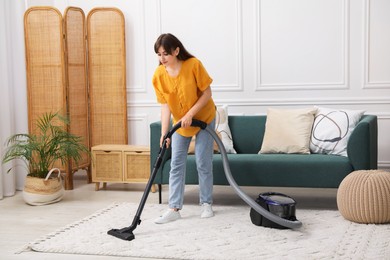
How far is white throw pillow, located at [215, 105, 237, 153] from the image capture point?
4.66 metres

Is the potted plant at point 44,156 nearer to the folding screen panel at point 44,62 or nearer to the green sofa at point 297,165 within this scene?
the folding screen panel at point 44,62

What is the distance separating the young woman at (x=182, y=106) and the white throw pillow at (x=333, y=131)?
988mm

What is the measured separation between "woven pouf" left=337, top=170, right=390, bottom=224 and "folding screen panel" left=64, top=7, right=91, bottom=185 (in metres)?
2.62

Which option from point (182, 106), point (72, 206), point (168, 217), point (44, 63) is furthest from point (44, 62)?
point (168, 217)

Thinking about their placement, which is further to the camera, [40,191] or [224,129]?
[224,129]

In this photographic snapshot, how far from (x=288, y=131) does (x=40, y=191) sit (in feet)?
6.62

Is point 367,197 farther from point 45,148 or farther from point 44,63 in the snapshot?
point 44,63

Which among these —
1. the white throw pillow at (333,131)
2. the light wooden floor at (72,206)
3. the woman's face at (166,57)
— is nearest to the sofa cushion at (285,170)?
the white throw pillow at (333,131)

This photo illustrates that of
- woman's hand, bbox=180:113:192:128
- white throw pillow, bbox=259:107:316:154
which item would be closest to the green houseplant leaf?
woman's hand, bbox=180:113:192:128

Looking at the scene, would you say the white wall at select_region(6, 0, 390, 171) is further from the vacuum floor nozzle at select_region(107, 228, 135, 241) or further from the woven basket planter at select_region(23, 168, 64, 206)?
the vacuum floor nozzle at select_region(107, 228, 135, 241)

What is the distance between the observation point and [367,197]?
11.7ft

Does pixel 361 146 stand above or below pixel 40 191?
above

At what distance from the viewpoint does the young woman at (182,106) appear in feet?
11.9

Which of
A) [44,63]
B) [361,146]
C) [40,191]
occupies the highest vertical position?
[44,63]
